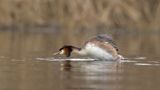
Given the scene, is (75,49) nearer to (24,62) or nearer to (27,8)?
(24,62)

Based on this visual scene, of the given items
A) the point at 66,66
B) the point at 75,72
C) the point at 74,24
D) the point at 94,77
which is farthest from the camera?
the point at 74,24

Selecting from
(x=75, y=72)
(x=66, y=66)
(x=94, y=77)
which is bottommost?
(x=94, y=77)

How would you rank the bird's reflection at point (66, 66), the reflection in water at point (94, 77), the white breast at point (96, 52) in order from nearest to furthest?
the reflection in water at point (94, 77) < the bird's reflection at point (66, 66) < the white breast at point (96, 52)

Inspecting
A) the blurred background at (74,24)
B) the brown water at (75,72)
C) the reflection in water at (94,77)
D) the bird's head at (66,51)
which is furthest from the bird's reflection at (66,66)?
the blurred background at (74,24)

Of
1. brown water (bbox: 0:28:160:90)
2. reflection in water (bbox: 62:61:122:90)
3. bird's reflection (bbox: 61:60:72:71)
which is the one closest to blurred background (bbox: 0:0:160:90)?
brown water (bbox: 0:28:160:90)

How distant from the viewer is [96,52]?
14117 millimetres

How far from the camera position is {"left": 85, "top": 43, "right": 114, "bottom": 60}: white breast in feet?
46.3

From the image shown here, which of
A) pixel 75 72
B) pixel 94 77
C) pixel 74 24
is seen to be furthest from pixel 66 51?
pixel 74 24

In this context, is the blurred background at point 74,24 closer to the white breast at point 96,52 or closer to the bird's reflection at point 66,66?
the white breast at point 96,52

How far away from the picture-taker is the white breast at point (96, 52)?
1410cm

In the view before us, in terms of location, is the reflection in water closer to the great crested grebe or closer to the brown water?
the brown water

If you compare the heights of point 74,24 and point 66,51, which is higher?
point 74,24

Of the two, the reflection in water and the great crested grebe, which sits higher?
the great crested grebe

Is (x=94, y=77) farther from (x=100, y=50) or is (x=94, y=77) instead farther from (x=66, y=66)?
(x=100, y=50)
